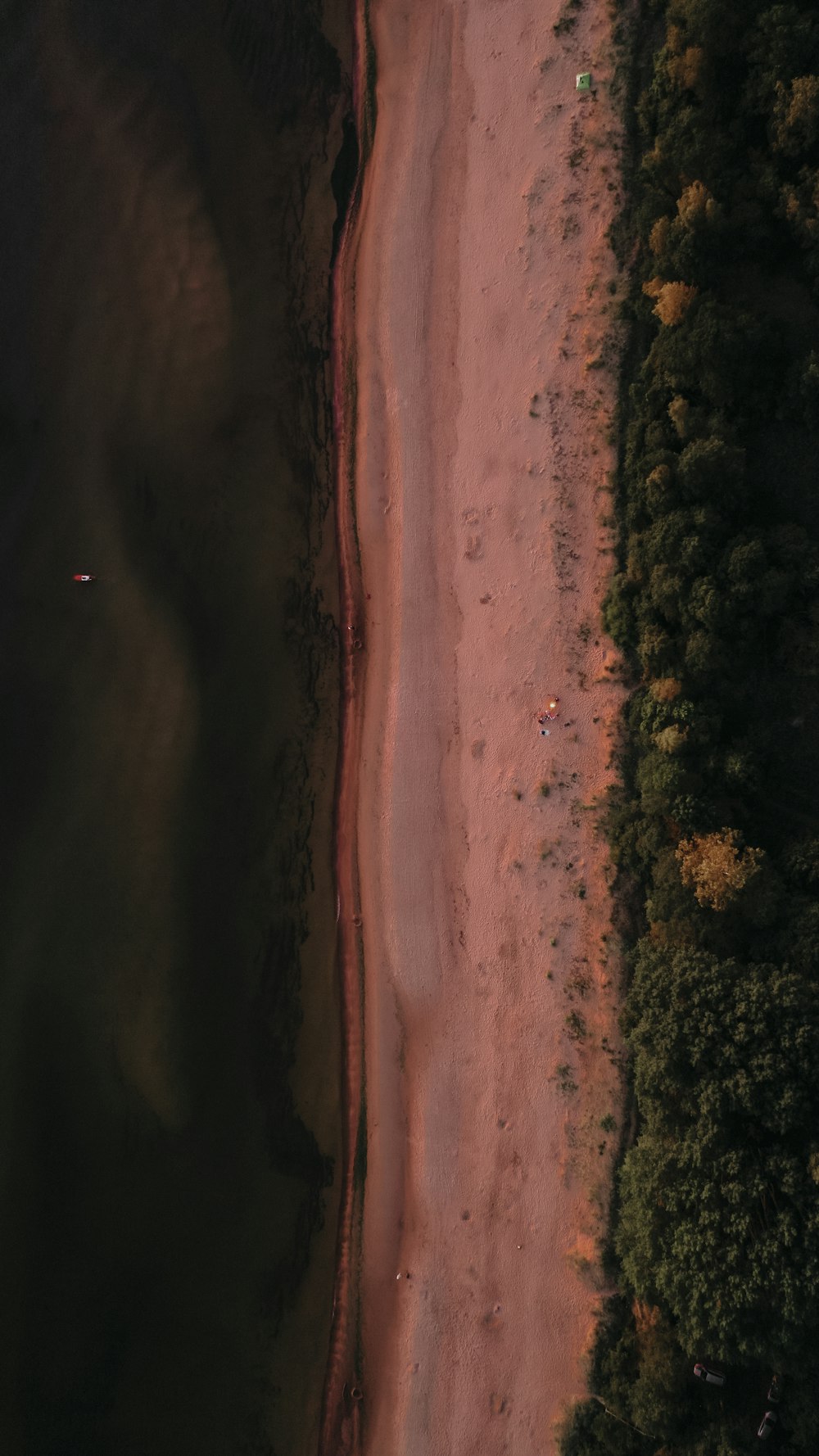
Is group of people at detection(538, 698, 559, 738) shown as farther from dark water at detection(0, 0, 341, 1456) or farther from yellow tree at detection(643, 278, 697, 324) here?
yellow tree at detection(643, 278, 697, 324)

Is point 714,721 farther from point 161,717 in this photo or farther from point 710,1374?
point 710,1374

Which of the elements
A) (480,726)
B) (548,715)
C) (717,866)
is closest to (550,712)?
(548,715)

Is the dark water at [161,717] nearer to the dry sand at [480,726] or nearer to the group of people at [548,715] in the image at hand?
the dry sand at [480,726]

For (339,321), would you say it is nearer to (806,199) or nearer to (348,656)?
(348,656)

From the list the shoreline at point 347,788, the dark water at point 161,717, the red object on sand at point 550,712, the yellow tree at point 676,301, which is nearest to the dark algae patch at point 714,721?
the yellow tree at point 676,301

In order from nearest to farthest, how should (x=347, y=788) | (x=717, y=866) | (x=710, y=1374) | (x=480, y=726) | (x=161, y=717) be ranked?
(x=717, y=866), (x=710, y=1374), (x=480, y=726), (x=161, y=717), (x=347, y=788)

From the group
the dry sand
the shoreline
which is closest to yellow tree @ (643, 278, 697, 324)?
the dry sand
